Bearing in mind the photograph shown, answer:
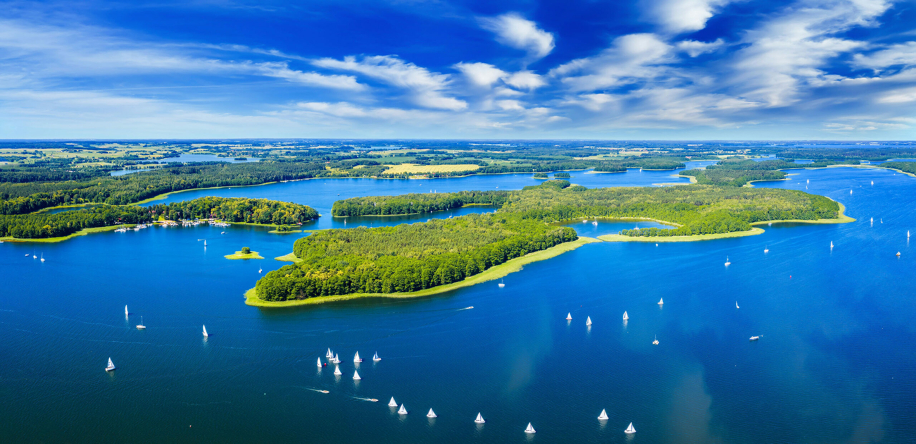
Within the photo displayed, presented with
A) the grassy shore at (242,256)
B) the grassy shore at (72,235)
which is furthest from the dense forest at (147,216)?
the grassy shore at (242,256)

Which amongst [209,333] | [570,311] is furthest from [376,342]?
[570,311]

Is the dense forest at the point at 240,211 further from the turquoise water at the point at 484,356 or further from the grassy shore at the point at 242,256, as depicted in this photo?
the turquoise water at the point at 484,356

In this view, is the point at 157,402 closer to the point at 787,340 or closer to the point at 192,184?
the point at 787,340

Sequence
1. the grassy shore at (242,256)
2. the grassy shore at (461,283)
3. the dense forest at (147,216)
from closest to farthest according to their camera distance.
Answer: the grassy shore at (461,283), the grassy shore at (242,256), the dense forest at (147,216)

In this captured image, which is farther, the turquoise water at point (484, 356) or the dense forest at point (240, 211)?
the dense forest at point (240, 211)

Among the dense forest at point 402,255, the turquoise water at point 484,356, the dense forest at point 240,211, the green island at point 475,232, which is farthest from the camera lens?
the dense forest at point 240,211

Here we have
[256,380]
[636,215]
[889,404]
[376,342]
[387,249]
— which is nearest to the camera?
[889,404]

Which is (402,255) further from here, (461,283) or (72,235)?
(72,235)
